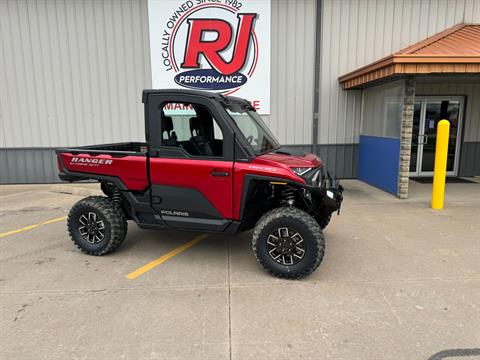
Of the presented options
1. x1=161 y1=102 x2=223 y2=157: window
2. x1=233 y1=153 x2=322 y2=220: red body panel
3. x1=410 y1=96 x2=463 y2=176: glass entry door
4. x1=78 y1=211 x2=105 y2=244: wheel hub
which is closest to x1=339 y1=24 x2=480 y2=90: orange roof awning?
x1=410 y1=96 x2=463 y2=176: glass entry door

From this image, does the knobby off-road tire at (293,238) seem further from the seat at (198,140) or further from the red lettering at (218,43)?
the red lettering at (218,43)

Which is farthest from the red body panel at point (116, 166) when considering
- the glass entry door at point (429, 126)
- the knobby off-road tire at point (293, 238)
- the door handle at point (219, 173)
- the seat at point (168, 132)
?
the glass entry door at point (429, 126)

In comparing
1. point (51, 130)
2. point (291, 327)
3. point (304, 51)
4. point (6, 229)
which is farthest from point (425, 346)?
point (51, 130)

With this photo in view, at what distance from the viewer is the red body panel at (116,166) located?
418 cm

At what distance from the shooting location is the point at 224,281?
3842mm

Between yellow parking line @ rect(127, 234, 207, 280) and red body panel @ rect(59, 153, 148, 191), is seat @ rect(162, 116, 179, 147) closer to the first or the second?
red body panel @ rect(59, 153, 148, 191)

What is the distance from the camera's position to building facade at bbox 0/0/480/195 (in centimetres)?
923

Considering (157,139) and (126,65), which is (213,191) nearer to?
(157,139)

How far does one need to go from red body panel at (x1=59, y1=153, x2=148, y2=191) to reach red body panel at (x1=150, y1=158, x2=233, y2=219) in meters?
0.22

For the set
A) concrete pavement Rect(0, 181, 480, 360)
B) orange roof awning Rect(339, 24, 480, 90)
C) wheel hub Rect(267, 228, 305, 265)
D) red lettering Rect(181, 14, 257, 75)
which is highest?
red lettering Rect(181, 14, 257, 75)

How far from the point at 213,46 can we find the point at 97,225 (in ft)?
21.5

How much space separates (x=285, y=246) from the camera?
3789mm

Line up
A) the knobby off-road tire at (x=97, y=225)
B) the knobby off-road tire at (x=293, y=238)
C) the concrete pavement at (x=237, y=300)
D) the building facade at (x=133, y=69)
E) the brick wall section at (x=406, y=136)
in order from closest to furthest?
the concrete pavement at (x=237, y=300)
the knobby off-road tire at (x=293, y=238)
the knobby off-road tire at (x=97, y=225)
the brick wall section at (x=406, y=136)
the building facade at (x=133, y=69)

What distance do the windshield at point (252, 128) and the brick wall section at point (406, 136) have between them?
12.9 ft
